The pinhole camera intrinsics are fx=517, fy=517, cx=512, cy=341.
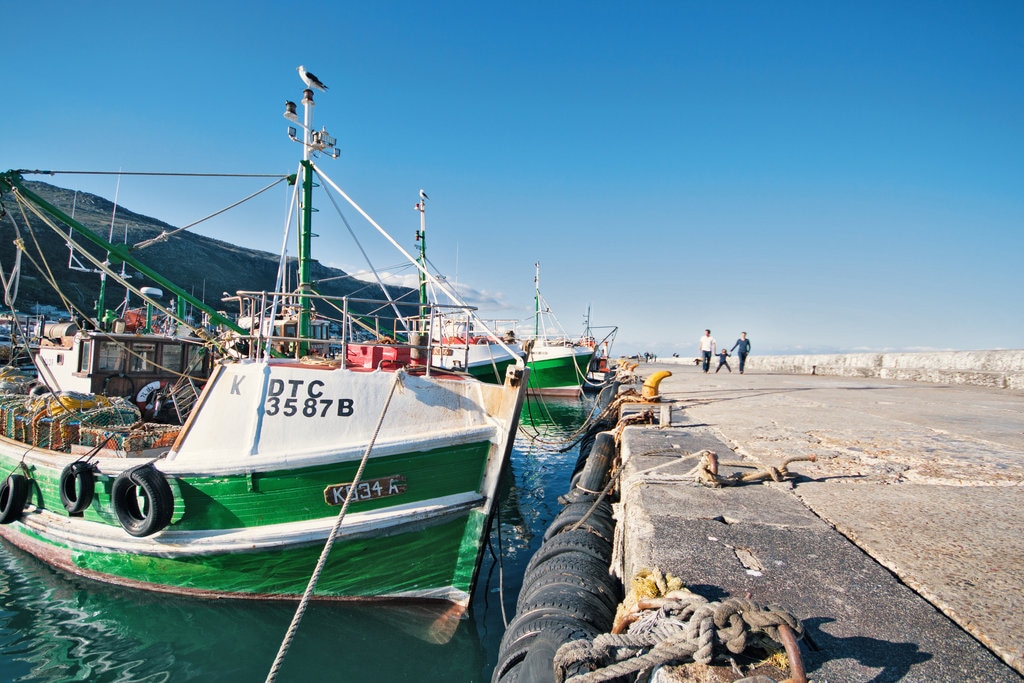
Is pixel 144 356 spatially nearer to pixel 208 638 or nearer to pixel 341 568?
pixel 208 638

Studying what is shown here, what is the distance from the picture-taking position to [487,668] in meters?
4.89

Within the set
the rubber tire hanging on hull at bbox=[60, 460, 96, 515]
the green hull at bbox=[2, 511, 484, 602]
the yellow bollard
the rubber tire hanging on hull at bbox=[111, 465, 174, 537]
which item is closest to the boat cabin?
the rubber tire hanging on hull at bbox=[60, 460, 96, 515]

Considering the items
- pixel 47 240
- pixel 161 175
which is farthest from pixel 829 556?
pixel 47 240

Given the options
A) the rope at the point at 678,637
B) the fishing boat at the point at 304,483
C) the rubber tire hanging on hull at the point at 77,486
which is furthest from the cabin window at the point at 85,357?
the rope at the point at 678,637

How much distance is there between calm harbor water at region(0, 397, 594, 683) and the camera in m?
4.67

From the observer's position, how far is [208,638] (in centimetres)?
512

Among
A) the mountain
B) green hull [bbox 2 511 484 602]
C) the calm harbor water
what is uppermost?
the mountain

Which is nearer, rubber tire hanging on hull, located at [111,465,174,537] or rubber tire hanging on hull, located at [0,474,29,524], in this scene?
rubber tire hanging on hull, located at [111,465,174,537]

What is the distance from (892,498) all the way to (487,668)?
3735 millimetres

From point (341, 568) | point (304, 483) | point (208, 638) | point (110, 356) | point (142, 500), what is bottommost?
point (208, 638)

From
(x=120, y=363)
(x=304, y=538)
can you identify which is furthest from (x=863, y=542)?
(x=120, y=363)

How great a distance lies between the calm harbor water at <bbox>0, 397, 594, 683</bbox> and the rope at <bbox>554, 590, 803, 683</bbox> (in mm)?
3582

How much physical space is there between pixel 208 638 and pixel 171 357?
5961mm

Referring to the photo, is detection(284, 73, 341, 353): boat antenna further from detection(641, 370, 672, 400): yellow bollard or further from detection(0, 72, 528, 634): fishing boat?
detection(641, 370, 672, 400): yellow bollard
